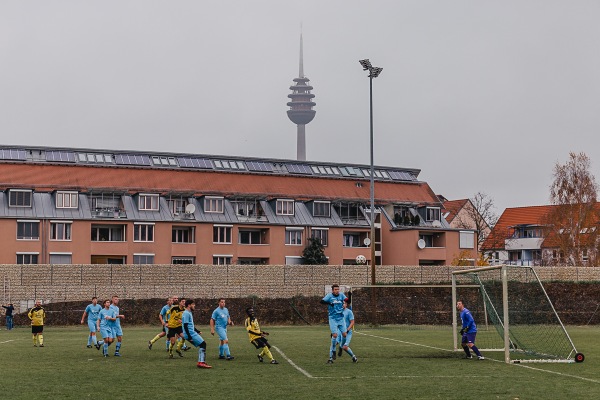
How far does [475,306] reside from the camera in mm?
59031

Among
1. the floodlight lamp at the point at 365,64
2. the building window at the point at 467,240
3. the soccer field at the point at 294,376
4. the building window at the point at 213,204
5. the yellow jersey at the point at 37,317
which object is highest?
the floodlight lamp at the point at 365,64

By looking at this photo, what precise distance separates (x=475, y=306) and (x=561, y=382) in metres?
37.4

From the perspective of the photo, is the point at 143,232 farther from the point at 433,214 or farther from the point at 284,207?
the point at 433,214

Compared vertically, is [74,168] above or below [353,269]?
above

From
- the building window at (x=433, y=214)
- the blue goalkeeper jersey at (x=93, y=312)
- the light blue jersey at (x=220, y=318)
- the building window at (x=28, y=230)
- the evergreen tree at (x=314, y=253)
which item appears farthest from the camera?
the building window at (x=433, y=214)

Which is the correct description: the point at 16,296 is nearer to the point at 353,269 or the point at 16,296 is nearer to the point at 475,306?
the point at 353,269

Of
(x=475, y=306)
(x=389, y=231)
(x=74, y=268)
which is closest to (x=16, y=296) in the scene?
(x=74, y=268)

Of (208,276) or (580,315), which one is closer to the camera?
(580,315)

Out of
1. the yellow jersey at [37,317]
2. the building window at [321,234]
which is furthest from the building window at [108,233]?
the yellow jersey at [37,317]

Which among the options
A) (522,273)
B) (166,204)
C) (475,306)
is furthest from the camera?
(166,204)

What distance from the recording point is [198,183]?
9094 centimetres

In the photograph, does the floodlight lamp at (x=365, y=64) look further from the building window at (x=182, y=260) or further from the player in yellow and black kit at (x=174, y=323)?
the building window at (x=182, y=260)

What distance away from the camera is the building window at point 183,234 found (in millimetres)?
86500

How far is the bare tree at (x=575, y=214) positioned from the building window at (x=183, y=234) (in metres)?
35.0
